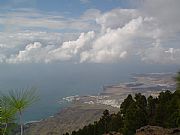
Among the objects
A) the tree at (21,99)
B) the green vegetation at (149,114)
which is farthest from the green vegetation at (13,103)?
the green vegetation at (149,114)

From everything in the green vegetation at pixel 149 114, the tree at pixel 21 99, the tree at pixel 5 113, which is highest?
the tree at pixel 21 99

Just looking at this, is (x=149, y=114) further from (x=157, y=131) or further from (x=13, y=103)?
(x=13, y=103)

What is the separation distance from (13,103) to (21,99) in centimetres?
30

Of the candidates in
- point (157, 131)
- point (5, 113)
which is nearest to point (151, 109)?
point (157, 131)

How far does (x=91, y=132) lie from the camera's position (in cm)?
5159

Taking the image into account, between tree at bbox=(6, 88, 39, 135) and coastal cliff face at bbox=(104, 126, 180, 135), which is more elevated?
tree at bbox=(6, 88, 39, 135)

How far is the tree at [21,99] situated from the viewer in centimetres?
1210

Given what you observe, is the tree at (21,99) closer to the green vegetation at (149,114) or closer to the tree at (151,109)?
the green vegetation at (149,114)

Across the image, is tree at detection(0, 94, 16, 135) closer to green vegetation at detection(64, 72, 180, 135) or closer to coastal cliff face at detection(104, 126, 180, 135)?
coastal cliff face at detection(104, 126, 180, 135)

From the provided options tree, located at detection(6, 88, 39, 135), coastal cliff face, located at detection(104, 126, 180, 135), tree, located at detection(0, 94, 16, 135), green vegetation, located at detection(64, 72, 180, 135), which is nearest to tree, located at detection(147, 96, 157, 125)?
green vegetation, located at detection(64, 72, 180, 135)

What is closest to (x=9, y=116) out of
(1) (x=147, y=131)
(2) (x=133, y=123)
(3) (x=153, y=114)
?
(1) (x=147, y=131)

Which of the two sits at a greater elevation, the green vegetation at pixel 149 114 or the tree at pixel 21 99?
the tree at pixel 21 99

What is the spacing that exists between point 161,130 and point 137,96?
2370cm

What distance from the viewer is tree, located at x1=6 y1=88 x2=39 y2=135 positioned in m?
12.1
